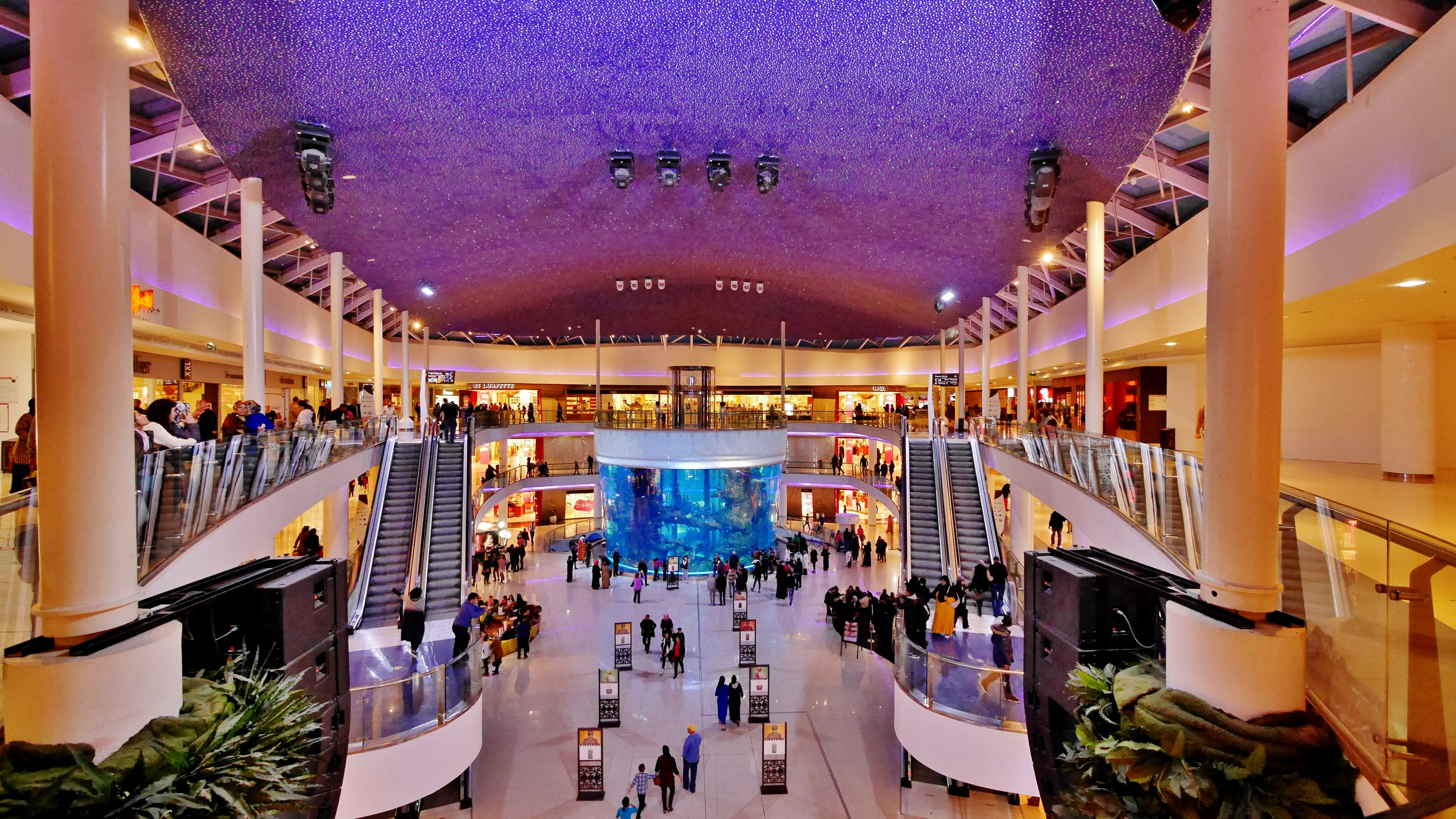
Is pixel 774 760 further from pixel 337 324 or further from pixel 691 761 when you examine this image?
pixel 337 324

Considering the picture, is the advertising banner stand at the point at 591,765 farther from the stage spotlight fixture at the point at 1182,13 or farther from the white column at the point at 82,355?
the stage spotlight fixture at the point at 1182,13

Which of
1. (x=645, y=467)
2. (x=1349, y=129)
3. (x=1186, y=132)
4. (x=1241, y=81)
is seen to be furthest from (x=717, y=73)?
(x=645, y=467)

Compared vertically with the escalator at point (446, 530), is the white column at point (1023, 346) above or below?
above

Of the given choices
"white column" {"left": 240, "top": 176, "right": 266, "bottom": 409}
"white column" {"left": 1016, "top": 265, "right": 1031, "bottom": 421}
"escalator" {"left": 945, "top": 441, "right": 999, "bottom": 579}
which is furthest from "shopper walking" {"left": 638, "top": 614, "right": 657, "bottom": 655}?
"white column" {"left": 1016, "top": 265, "right": 1031, "bottom": 421}

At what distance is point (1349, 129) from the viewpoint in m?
7.36

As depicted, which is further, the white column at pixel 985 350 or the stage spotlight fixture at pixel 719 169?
the white column at pixel 985 350

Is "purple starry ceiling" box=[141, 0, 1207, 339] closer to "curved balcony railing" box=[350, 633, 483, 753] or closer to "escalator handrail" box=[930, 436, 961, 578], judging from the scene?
"escalator handrail" box=[930, 436, 961, 578]

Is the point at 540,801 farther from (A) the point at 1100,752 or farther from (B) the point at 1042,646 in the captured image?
(A) the point at 1100,752

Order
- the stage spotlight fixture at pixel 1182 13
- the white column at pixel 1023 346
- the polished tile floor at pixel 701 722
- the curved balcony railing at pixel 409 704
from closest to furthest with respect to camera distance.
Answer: the stage spotlight fixture at pixel 1182 13 < the curved balcony railing at pixel 409 704 < the polished tile floor at pixel 701 722 < the white column at pixel 1023 346

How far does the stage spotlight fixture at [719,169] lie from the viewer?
33.9ft

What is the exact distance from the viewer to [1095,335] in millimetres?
11492

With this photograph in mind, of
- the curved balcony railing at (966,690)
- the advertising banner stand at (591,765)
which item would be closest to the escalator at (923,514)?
the curved balcony railing at (966,690)

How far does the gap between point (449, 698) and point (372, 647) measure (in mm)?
3897

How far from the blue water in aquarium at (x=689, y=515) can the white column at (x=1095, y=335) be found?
10811 millimetres
